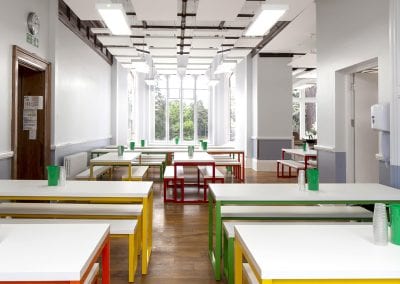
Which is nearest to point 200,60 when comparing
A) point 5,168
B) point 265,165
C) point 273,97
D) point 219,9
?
point 273,97

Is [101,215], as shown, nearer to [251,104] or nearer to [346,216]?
[346,216]

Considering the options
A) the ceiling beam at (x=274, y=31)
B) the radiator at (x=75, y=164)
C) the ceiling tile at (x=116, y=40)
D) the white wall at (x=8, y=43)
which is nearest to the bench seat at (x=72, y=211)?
the white wall at (x=8, y=43)

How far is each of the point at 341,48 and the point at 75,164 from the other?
4.73 metres

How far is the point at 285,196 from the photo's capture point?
9.46 feet

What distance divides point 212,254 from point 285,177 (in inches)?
237

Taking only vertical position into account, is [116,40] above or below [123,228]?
above

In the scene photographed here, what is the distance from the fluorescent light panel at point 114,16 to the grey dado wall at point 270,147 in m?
5.67

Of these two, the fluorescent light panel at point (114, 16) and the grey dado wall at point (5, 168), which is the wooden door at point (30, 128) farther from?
the fluorescent light panel at point (114, 16)

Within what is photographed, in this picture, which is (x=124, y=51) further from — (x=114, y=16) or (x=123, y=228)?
(x=123, y=228)

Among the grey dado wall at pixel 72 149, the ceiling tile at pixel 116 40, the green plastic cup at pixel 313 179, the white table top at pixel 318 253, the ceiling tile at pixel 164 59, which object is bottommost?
the white table top at pixel 318 253

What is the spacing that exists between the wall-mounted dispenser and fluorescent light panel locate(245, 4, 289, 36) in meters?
1.74

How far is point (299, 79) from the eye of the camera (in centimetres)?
1495

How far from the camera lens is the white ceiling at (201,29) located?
5727 millimetres

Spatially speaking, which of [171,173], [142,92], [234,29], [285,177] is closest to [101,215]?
[171,173]
